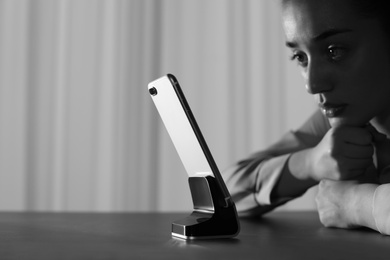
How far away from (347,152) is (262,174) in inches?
10.3

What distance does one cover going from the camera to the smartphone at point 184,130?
71cm

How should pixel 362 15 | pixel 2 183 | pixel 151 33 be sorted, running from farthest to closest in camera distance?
1. pixel 151 33
2. pixel 2 183
3. pixel 362 15

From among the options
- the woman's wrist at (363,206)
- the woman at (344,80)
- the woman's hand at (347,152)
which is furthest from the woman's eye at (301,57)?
the woman's wrist at (363,206)

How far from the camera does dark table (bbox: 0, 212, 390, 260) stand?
55 cm

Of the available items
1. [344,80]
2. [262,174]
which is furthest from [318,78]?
[262,174]

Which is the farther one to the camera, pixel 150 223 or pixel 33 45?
pixel 33 45

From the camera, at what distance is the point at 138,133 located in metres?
2.60

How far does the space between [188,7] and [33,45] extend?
735 mm

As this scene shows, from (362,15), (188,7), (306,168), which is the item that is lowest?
(306,168)

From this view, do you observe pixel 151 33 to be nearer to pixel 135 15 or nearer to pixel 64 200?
pixel 135 15

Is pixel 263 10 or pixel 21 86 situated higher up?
pixel 263 10

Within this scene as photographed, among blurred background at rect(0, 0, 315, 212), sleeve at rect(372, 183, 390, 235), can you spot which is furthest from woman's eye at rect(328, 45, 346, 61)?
blurred background at rect(0, 0, 315, 212)

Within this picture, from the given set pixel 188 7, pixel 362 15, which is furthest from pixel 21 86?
pixel 362 15

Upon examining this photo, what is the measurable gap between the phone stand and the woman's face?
291 mm
